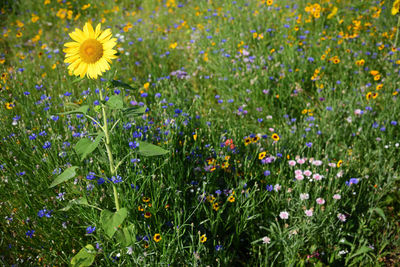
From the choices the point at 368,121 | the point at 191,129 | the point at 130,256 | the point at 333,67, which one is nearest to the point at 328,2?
the point at 333,67

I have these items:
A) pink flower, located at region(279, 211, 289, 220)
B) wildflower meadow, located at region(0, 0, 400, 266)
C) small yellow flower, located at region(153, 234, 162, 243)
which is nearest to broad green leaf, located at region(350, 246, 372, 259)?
wildflower meadow, located at region(0, 0, 400, 266)

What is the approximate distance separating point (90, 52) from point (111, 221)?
81 centimetres

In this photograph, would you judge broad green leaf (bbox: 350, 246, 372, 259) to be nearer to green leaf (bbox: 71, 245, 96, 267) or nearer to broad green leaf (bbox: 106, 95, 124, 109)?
green leaf (bbox: 71, 245, 96, 267)

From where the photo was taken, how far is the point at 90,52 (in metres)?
1.53

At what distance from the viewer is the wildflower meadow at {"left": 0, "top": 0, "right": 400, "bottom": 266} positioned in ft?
5.84

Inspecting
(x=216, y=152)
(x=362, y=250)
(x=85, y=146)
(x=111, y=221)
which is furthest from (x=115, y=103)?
(x=362, y=250)

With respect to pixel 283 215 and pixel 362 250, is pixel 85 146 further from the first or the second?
pixel 362 250

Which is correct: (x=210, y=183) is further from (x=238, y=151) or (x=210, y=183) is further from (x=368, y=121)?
(x=368, y=121)

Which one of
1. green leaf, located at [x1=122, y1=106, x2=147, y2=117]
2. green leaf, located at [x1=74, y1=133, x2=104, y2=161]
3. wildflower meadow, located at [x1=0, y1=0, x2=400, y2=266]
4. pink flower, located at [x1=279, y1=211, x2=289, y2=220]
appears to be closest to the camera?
green leaf, located at [x1=74, y1=133, x2=104, y2=161]

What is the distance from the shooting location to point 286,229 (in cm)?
196

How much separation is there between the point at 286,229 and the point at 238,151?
677 mm

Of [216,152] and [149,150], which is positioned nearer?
[149,150]

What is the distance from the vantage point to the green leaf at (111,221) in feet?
4.86

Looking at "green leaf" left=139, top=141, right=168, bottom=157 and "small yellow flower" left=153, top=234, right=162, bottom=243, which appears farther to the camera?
"small yellow flower" left=153, top=234, right=162, bottom=243
